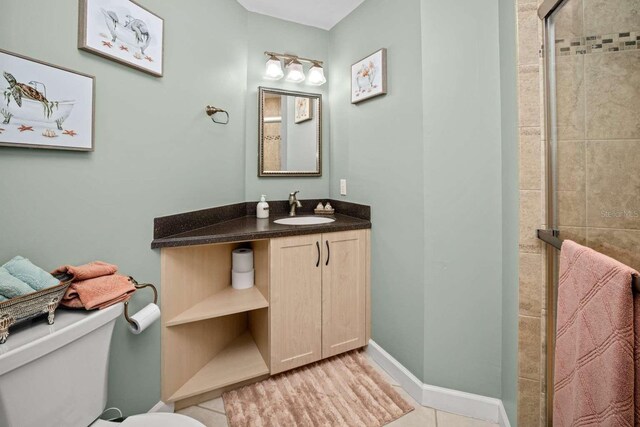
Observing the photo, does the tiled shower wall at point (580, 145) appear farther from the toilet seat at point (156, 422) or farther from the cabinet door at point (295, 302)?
the toilet seat at point (156, 422)

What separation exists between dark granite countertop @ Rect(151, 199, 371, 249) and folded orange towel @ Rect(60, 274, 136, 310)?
1.20ft

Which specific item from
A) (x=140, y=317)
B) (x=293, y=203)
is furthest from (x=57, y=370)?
(x=293, y=203)

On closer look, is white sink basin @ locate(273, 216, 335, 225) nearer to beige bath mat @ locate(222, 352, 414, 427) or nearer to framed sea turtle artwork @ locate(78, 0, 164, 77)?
beige bath mat @ locate(222, 352, 414, 427)

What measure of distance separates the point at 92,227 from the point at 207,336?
949 millimetres

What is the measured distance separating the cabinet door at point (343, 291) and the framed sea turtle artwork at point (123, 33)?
1.28m

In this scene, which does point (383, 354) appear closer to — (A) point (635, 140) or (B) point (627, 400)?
(B) point (627, 400)

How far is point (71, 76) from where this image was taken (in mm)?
1029

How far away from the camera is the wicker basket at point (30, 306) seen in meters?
0.72

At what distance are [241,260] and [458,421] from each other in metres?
1.47

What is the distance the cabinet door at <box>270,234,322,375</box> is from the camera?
1.69 metres

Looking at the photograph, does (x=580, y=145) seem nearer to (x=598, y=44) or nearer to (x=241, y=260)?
(x=598, y=44)

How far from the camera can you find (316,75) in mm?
2322

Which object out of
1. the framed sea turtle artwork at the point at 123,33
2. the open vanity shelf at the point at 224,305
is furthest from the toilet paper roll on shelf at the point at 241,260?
the framed sea turtle artwork at the point at 123,33

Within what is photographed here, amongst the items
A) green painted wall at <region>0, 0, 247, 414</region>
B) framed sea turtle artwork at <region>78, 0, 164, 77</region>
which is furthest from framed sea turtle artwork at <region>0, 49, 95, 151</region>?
framed sea turtle artwork at <region>78, 0, 164, 77</region>
